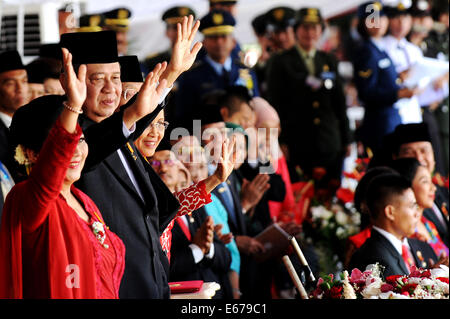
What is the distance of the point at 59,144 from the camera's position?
303cm

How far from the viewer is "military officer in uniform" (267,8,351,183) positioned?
800cm

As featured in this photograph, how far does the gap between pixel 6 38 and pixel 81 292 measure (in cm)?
554

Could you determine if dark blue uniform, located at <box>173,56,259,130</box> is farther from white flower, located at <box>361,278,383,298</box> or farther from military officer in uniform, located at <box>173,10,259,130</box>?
white flower, located at <box>361,278,383,298</box>

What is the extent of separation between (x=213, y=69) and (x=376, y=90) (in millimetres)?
1378

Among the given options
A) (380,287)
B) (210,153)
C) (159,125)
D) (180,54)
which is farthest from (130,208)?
(210,153)

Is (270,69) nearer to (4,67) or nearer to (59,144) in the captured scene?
(4,67)

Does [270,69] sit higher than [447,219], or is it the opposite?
[270,69]

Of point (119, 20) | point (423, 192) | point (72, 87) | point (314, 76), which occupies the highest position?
point (119, 20)

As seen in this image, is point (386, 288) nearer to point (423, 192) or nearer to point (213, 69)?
point (423, 192)

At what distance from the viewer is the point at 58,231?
3.14 meters

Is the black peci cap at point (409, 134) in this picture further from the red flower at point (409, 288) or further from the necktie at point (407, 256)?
the red flower at point (409, 288)

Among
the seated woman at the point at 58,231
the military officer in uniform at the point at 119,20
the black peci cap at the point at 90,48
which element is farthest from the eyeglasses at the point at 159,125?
the military officer in uniform at the point at 119,20
